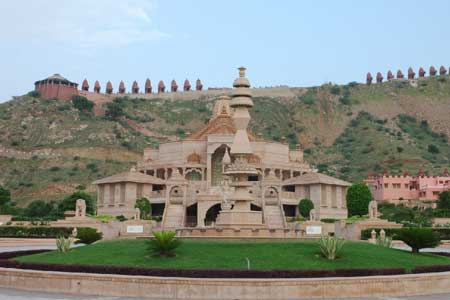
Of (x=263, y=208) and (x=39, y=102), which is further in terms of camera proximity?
(x=39, y=102)

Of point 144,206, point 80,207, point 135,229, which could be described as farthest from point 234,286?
point 144,206

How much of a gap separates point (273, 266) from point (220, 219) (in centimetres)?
819

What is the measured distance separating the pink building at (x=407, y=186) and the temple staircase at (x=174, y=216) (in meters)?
37.9

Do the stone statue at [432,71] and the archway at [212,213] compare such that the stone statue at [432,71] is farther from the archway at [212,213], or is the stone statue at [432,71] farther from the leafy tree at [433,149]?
the archway at [212,213]

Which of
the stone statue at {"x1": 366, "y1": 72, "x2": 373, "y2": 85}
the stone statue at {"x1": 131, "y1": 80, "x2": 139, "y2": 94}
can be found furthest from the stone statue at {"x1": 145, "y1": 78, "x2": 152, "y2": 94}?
the stone statue at {"x1": 366, "y1": 72, "x2": 373, "y2": 85}

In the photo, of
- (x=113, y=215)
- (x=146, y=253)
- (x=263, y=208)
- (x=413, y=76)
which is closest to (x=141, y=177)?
(x=113, y=215)

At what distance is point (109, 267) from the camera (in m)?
18.2

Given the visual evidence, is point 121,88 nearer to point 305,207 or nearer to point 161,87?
point 161,87

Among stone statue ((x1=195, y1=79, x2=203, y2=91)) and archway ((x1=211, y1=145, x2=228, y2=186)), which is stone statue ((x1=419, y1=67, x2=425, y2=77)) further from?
archway ((x1=211, y1=145, x2=228, y2=186))

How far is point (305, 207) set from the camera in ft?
171

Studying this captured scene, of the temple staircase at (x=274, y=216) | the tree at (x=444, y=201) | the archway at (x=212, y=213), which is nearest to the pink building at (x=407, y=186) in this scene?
the tree at (x=444, y=201)

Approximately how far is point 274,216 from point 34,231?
62.4 feet

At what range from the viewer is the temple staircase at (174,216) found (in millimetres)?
47147

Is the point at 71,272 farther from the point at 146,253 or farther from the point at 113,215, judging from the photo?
the point at 113,215
